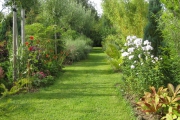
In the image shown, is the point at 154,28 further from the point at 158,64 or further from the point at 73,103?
the point at 73,103

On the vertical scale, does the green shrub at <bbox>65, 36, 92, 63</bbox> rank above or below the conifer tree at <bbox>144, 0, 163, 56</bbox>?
below

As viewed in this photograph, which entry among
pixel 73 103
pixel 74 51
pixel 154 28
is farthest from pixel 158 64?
pixel 74 51

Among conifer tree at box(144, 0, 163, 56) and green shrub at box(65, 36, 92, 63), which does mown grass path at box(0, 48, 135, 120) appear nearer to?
conifer tree at box(144, 0, 163, 56)

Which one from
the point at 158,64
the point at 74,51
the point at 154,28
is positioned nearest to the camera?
the point at 158,64

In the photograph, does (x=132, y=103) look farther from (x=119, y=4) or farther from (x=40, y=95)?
(x=119, y=4)

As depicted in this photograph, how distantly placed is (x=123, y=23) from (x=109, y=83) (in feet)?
20.2

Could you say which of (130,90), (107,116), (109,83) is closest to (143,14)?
(109,83)

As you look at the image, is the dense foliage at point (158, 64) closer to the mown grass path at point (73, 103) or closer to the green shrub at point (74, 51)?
the mown grass path at point (73, 103)

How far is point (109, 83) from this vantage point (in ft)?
27.2

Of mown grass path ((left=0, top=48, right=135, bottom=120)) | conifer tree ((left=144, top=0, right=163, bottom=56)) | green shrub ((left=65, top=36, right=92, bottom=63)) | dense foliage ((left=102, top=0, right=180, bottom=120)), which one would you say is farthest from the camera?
green shrub ((left=65, top=36, right=92, bottom=63))

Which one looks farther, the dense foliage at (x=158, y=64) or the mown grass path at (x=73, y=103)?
the mown grass path at (x=73, y=103)

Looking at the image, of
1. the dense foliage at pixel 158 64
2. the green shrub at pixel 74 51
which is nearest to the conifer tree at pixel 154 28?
the dense foliage at pixel 158 64

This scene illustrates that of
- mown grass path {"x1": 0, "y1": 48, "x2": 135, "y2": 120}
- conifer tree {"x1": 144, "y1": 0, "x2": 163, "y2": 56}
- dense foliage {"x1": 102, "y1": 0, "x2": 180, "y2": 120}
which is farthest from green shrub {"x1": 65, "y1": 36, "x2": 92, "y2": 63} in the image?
dense foliage {"x1": 102, "y1": 0, "x2": 180, "y2": 120}

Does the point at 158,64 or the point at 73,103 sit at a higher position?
the point at 158,64
